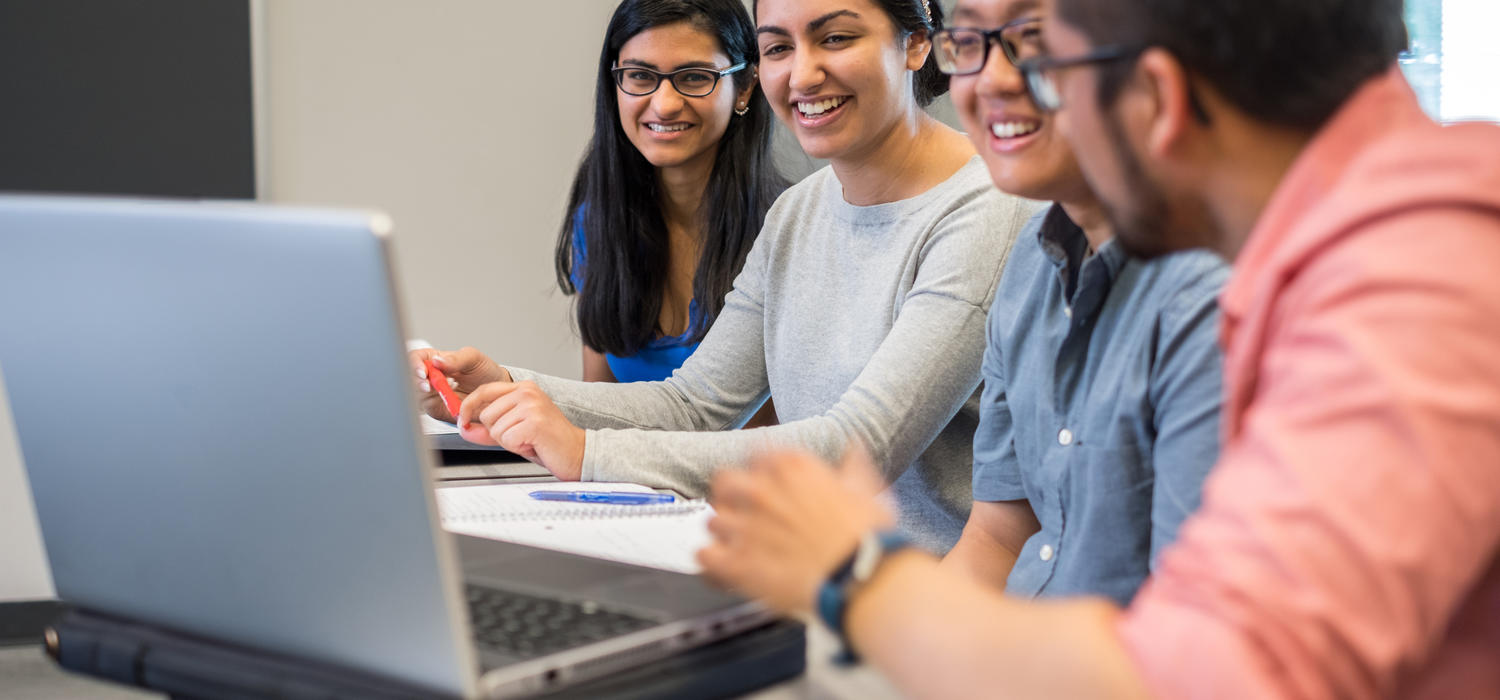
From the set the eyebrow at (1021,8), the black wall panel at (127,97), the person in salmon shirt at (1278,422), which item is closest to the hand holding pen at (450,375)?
the eyebrow at (1021,8)

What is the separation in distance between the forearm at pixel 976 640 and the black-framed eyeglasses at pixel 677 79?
1.58 metres

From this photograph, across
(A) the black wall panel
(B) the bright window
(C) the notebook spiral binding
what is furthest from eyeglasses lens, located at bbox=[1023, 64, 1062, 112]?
(A) the black wall panel

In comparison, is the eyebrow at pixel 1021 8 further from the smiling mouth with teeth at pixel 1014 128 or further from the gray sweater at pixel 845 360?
the gray sweater at pixel 845 360

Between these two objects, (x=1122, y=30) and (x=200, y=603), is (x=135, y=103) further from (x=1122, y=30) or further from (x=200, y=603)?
(x=1122, y=30)

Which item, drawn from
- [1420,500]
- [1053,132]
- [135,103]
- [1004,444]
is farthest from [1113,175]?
[135,103]

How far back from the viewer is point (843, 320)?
1.56 metres

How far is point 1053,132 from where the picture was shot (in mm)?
1033

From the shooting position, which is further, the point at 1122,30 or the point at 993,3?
the point at 993,3

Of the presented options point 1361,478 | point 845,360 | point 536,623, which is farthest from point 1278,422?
point 845,360

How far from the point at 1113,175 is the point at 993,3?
20.4 inches

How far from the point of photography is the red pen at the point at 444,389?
1481 mm

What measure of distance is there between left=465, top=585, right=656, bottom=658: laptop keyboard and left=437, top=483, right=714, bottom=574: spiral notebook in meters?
0.12

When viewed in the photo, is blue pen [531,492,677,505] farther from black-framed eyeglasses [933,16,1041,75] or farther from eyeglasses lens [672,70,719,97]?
eyeglasses lens [672,70,719,97]

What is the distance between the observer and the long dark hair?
1999 millimetres
